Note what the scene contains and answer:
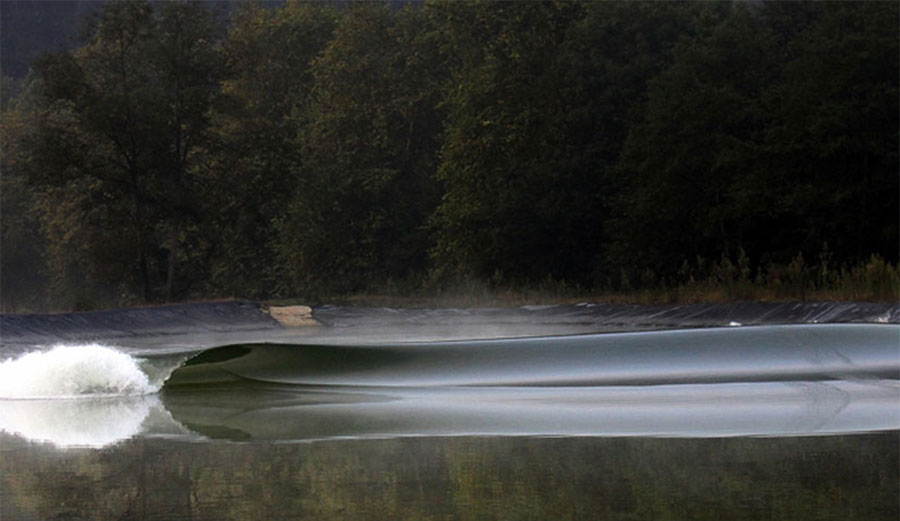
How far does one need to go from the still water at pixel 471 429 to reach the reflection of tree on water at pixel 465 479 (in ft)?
0.04

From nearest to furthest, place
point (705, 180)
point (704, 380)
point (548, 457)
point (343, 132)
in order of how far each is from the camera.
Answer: point (548, 457), point (704, 380), point (705, 180), point (343, 132)

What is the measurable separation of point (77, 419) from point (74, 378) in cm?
151

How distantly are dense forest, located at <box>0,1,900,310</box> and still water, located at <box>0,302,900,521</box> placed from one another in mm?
7519

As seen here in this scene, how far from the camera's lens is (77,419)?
5547 millimetres

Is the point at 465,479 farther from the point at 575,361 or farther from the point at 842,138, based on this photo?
the point at 842,138

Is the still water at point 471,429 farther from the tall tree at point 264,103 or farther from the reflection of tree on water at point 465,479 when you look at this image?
the tall tree at point 264,103

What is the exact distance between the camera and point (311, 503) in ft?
10.7

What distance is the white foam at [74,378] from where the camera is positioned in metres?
6.91

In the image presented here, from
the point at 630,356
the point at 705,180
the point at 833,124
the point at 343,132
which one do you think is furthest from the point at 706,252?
the point at 630,356

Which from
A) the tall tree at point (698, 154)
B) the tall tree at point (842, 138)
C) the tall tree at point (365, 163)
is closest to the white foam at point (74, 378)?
the tall tree at point (842, 138)

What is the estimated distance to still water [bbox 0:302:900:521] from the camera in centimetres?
325

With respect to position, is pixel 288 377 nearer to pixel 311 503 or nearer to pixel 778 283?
pixel 311 503

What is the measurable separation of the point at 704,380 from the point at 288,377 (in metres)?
2.34

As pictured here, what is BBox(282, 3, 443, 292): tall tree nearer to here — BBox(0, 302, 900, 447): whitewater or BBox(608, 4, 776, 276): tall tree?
BBox(608, 4, 776, 276): tall tree
